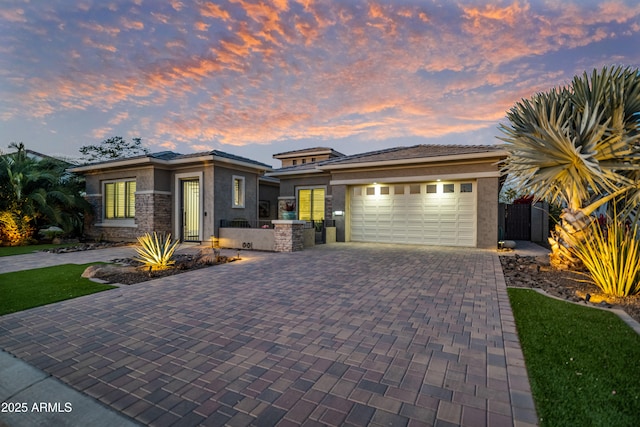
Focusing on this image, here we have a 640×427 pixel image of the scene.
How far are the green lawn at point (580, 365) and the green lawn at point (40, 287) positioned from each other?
667 centimetres

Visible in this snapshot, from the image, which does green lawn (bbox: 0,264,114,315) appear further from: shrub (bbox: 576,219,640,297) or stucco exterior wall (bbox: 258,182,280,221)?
stucco exterior wall (bbox: 258,182,280,221)

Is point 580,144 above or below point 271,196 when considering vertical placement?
above

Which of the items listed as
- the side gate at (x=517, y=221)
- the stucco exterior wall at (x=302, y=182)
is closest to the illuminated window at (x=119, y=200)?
the stucco exterior wall at (x=302, y=182)

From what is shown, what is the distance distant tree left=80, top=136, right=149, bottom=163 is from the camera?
993 inches

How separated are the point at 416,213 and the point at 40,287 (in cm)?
1194

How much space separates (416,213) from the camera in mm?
12727

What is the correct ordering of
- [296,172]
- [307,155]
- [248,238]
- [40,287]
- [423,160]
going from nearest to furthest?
[40,287]
[248,238]
[423,160]
[296,172]
[307,155]

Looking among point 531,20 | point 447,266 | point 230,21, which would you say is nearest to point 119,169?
point 230,21

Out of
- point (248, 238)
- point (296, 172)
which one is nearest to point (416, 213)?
point (296, 172)

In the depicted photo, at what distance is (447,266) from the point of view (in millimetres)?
7727

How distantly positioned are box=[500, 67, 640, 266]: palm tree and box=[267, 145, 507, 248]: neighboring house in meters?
4.29

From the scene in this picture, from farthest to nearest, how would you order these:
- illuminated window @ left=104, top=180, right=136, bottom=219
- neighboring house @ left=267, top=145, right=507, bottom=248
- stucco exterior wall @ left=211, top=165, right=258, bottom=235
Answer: illuminated window @ left=104, top=180, right=136, bottom=219, stucco exterior wall @ left=211, top=165, right=258, bottom=235, neighboring house @ left=267, top=145, right=507, bottom=248

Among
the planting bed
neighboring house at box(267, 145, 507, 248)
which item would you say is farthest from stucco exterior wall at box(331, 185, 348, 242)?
the planting bed

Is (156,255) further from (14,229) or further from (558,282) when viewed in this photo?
(14,229)
